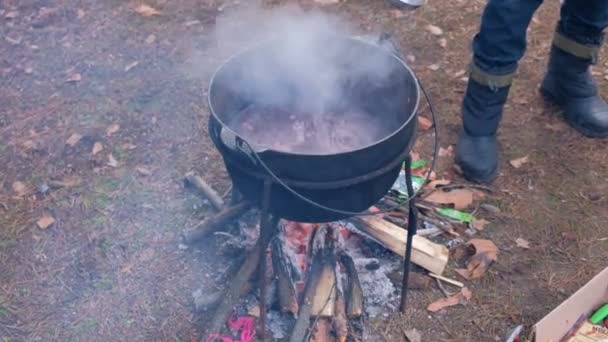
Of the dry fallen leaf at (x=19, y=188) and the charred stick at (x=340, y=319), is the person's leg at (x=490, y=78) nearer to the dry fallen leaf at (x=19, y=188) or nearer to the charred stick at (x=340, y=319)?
the charred stick at (x=340, y=319)

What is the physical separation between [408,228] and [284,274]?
0.65 meters

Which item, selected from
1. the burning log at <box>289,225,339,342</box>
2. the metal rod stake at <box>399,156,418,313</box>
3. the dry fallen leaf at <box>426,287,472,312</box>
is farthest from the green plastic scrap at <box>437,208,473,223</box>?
the burning log at <box>289,225,339,342</box>

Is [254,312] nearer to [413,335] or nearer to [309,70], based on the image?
[413,335]

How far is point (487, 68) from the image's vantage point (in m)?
3.34

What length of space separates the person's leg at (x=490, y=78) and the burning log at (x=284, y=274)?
1.35 meters

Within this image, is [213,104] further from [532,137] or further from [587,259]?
[532,137]

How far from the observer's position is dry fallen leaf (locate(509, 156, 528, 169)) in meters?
3.69

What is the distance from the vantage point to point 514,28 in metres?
3.07

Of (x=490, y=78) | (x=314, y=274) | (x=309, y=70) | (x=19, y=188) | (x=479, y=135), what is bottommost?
(x=19, y=188)

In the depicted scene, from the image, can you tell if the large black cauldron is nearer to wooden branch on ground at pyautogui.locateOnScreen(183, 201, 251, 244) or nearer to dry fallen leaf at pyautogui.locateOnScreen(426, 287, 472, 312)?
wooden branch on ground at pyautogui.locateOnScreen(183, 201, 251, 244)

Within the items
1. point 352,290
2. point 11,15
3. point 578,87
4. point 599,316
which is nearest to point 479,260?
point 599,316

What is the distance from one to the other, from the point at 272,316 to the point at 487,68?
6.02ft

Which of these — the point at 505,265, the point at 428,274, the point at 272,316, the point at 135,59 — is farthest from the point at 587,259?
the point at 135,59

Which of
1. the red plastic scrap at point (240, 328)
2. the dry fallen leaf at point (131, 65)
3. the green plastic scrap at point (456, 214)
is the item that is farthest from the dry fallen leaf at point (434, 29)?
the red plastic scrap at point (240, 328)
